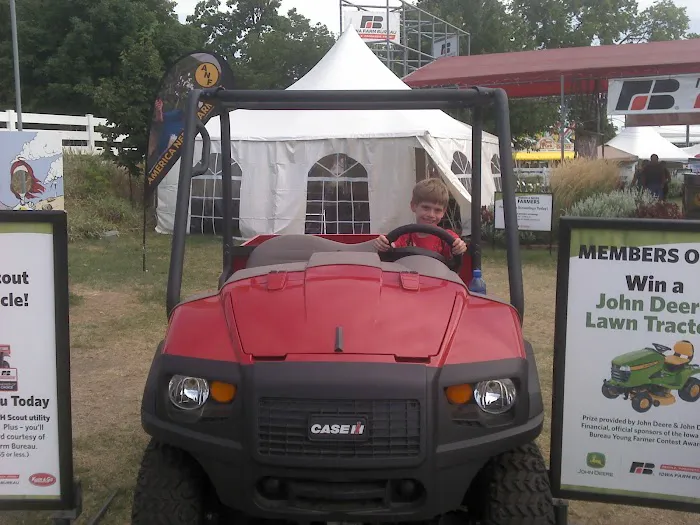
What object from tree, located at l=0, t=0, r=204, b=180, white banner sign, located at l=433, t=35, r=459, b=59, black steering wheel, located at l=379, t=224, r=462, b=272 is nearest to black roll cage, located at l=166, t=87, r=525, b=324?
black steering wheel, located at l=379, t=224, r=462, b=272

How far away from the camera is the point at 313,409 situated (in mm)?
2033

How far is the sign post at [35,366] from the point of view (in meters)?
2.75

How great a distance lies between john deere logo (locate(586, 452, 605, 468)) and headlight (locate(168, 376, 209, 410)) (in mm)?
1577

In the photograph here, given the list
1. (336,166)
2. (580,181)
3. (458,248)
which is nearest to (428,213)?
(458,248)

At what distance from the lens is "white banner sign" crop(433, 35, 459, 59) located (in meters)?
27.6

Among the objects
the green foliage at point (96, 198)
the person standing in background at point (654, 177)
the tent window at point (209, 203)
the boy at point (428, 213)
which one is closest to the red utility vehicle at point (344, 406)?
the boy at point (428, 213)

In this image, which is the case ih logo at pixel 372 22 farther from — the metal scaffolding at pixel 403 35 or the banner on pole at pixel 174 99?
the banner on pole at pixel 174 99

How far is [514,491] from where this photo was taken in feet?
7.47

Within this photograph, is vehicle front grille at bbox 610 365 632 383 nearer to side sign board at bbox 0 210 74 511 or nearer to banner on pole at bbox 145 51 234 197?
side sign board at bbox 0 210 74 511

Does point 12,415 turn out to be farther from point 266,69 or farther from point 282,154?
point 266,69

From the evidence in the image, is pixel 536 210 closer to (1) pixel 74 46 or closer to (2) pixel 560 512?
(2) pixel 560 512

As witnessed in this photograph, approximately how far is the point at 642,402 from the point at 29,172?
9506 mm

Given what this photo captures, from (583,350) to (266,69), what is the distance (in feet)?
115

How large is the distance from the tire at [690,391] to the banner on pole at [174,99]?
19.3 ft
